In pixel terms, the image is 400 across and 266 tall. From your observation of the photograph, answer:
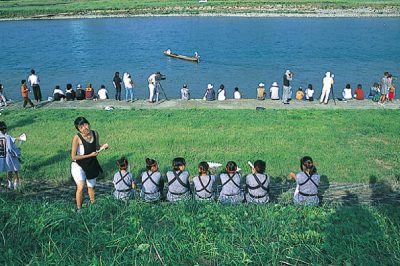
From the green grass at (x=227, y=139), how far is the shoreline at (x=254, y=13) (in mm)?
63363

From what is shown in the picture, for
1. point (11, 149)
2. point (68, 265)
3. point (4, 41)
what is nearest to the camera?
point (68, 265)

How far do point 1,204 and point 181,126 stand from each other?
9.67 metres

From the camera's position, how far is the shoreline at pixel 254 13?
7456 cm

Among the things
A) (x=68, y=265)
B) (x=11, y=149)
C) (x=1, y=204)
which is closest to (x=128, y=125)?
(x=11, y=149)

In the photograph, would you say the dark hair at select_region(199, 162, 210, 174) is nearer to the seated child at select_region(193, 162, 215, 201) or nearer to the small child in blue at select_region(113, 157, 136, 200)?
the seated child at select_region(193, 162, 215, 201)

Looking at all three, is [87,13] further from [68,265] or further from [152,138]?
[68,265]

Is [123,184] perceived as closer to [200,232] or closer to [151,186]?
[151,186]

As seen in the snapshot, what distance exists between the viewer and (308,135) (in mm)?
14891

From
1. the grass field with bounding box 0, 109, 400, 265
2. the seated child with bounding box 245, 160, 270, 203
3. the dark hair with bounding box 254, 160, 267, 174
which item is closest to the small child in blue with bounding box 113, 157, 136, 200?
the grass field with bounding box 0, 109, 400, 265

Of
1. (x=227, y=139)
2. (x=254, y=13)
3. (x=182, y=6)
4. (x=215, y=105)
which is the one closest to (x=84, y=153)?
(x=227, y=139)

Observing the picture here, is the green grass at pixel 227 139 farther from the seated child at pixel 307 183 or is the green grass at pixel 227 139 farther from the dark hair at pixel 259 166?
the dark hair at pixel 259 166

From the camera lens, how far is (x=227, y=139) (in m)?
14.6

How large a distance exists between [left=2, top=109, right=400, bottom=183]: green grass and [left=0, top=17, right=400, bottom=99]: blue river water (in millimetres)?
12989

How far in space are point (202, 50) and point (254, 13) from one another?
31964 millimetres
